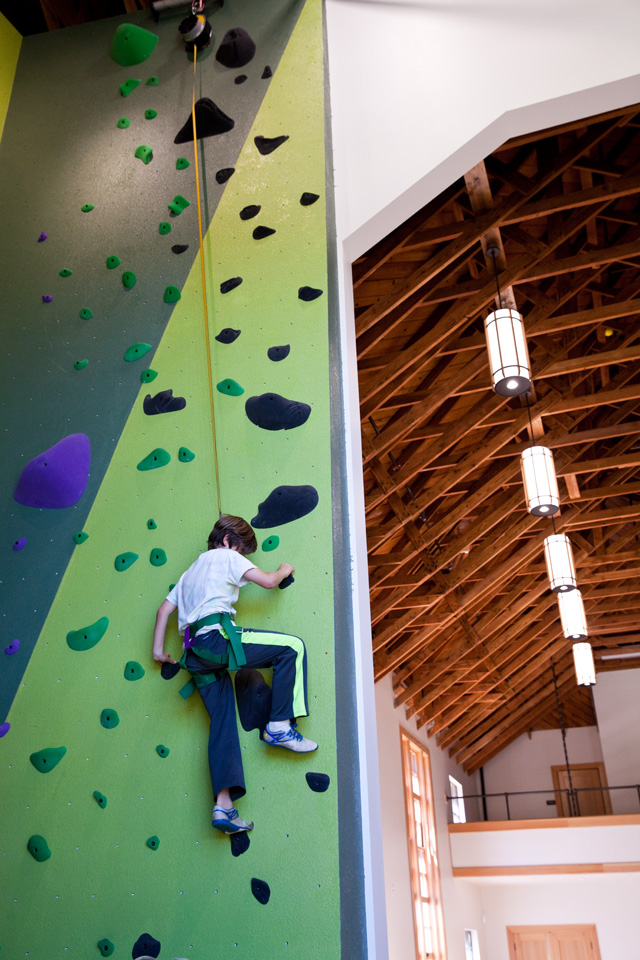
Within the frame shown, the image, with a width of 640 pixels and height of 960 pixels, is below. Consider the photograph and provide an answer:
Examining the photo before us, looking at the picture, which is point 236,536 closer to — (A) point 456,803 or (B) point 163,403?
(B) point 163,403

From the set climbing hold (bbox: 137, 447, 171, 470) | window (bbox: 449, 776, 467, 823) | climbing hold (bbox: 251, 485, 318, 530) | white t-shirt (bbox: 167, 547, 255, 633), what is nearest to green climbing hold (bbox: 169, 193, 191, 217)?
climbing hold (bbox: 137, 447, 171, 470)

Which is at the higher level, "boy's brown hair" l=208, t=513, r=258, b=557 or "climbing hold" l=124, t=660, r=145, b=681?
"boy's brown hair" l=208, t=513, r=258, b=557

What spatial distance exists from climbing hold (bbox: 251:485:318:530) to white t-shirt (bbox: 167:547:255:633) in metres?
0.16

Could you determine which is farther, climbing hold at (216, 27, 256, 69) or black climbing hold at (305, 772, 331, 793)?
climbing hold at (216, 27, 256, 69)

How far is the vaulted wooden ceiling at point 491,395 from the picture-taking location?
207 inches

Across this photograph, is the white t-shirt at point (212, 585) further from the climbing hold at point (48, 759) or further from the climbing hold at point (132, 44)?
the climbing hold at point (132, 44)

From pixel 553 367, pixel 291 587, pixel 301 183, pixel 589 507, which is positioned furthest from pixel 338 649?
pixel 589 507

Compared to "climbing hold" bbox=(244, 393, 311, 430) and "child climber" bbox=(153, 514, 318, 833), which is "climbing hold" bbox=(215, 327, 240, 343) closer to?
"climbing hold" bbox=(244, 393, 311, 430)

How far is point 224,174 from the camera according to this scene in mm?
3102

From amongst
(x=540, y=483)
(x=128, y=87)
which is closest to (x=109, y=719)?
(x=128, y=87)

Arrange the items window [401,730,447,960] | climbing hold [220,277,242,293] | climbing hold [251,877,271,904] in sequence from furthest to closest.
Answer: window [401,730,447,960] < climbing hold [220,277,242,293] < climbing hold [251,877,271,904]

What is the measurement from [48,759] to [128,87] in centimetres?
267

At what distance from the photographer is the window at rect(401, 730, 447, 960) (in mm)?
9336

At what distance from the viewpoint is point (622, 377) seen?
23.5ft
